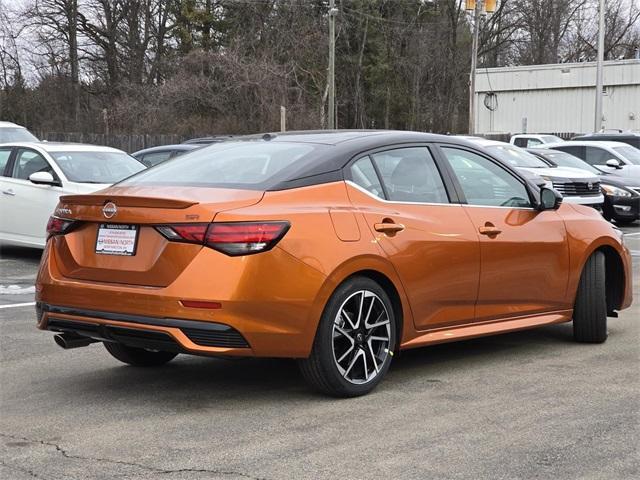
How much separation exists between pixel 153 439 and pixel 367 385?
54.3 inches

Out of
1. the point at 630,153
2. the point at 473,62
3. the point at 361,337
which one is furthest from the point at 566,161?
the point at 473,62

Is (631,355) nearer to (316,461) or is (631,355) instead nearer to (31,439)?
(316,461)

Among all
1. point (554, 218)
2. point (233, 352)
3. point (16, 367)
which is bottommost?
point (16, 367)

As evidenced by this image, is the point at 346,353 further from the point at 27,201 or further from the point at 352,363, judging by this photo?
the point at 27,201

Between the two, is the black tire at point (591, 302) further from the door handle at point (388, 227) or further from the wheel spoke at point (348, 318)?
the wheel spoke at point (348, 318)

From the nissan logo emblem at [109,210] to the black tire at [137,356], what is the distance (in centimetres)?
129

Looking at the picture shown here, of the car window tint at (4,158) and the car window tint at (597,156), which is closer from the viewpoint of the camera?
the car window tint at (4,158)

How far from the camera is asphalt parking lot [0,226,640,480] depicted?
4.43 m

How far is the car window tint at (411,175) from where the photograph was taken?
19.9 feet

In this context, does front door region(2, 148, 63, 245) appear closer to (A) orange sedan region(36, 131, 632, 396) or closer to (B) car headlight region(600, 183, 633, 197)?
(A) orange sedan region(36, 131, 632, 396)

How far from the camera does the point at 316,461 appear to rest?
4480mm

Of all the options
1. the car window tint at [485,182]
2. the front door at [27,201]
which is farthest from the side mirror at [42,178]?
the car window tint at [485,182]

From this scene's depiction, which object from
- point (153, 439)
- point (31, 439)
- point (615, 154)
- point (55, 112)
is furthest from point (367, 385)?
point (55, 112)

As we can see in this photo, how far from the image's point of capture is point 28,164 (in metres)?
13.3
